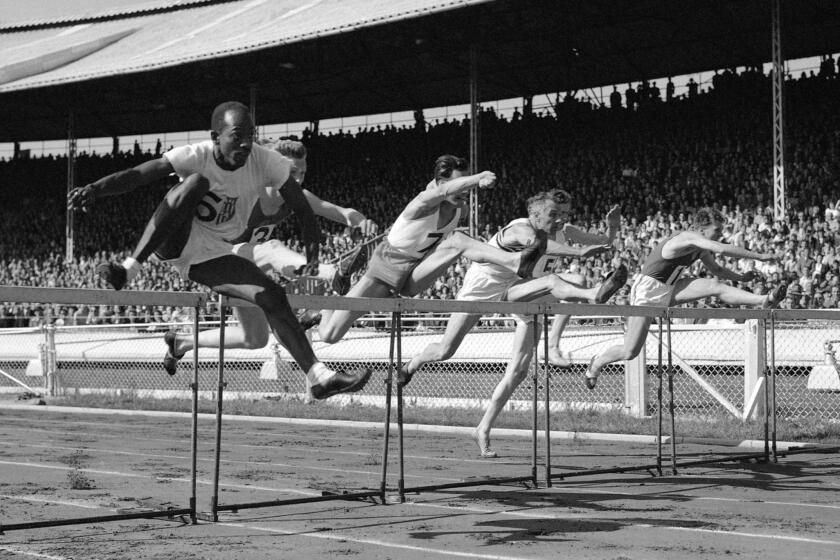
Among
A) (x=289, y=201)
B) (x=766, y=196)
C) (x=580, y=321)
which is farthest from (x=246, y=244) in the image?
(x=766, y=196)

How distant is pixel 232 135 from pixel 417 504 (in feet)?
10.9

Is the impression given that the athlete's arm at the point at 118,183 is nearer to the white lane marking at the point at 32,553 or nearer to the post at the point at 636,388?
the white lane marking at the point at 32,553

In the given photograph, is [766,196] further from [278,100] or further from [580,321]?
[278,100]

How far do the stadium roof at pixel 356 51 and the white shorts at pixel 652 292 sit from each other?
17.0m

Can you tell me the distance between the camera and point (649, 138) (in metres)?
32.9

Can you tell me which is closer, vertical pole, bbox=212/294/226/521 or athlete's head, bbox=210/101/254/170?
athlete's head, bbox=210/101/254/170

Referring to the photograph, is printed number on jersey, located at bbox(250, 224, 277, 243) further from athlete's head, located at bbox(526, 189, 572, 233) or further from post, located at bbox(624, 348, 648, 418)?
post, located at bbox(624, 348, 648, 418)

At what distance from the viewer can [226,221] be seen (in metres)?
7.05

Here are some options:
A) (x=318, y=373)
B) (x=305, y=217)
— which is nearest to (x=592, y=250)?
(x=305, y=217)

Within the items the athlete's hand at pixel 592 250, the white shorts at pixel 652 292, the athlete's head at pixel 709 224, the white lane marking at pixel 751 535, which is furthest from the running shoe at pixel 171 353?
the athlete's head at pixel 709 224

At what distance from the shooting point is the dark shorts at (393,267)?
1057 centimetres

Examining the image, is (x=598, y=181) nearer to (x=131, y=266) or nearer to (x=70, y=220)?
(x=70, y=220)

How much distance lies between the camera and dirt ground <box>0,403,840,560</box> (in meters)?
6.75

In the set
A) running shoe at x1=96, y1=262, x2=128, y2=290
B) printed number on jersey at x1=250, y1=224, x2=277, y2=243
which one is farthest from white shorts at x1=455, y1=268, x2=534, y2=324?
running shoe at x1=96, y1=262, x2=128, y2=290
